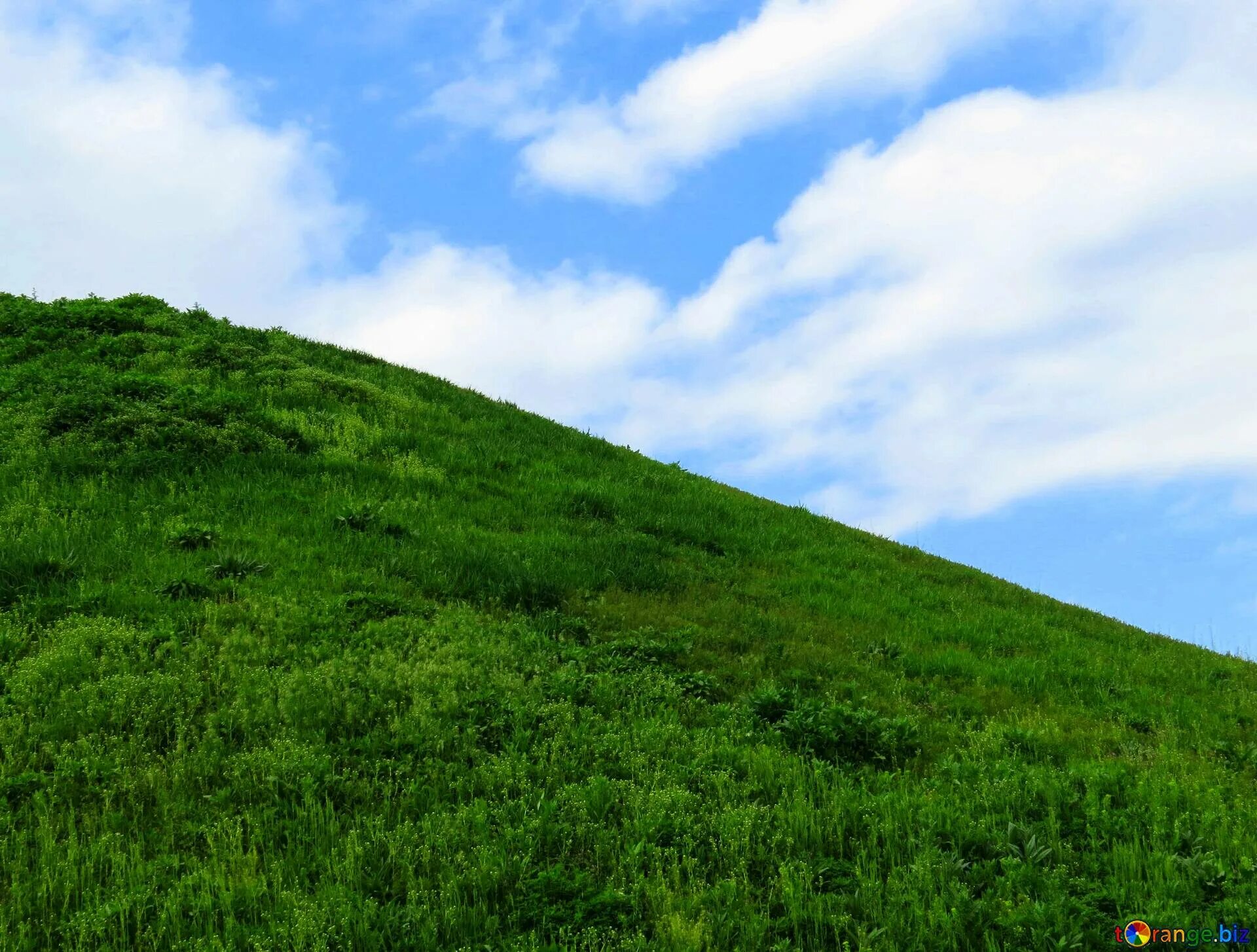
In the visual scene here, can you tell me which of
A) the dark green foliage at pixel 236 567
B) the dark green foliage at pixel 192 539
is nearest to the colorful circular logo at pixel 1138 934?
the dark green foliage at pixel 236 567

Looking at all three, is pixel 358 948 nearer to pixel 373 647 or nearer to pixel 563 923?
pixel 563 923

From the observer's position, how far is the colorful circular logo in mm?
4793

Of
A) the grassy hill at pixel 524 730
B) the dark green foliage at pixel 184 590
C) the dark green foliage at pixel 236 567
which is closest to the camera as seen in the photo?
the grassy hill at pixel 524 730

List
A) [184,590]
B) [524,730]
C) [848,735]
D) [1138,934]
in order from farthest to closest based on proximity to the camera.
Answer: [184,590], [848,735], [524,730], [1138,934]

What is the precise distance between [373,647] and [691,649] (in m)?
3.77

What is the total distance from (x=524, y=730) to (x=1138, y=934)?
473 cm

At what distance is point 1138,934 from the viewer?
15.8 ft

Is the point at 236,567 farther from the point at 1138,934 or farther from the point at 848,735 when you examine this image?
the point at 1138,934

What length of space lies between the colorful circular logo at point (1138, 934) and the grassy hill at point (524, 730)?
109 mm

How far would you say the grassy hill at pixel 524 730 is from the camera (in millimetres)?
5180

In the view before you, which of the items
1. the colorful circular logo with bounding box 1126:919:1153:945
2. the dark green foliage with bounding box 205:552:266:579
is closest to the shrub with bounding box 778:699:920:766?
the colorful circular logo with bounding box 1126:919:1153:945

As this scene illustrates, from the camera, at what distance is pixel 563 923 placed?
5.04 metres

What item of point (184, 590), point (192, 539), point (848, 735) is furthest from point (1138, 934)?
point (192, 539)

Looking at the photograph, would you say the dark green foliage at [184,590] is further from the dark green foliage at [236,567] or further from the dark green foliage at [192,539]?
the dark green foliage at [192,539]
